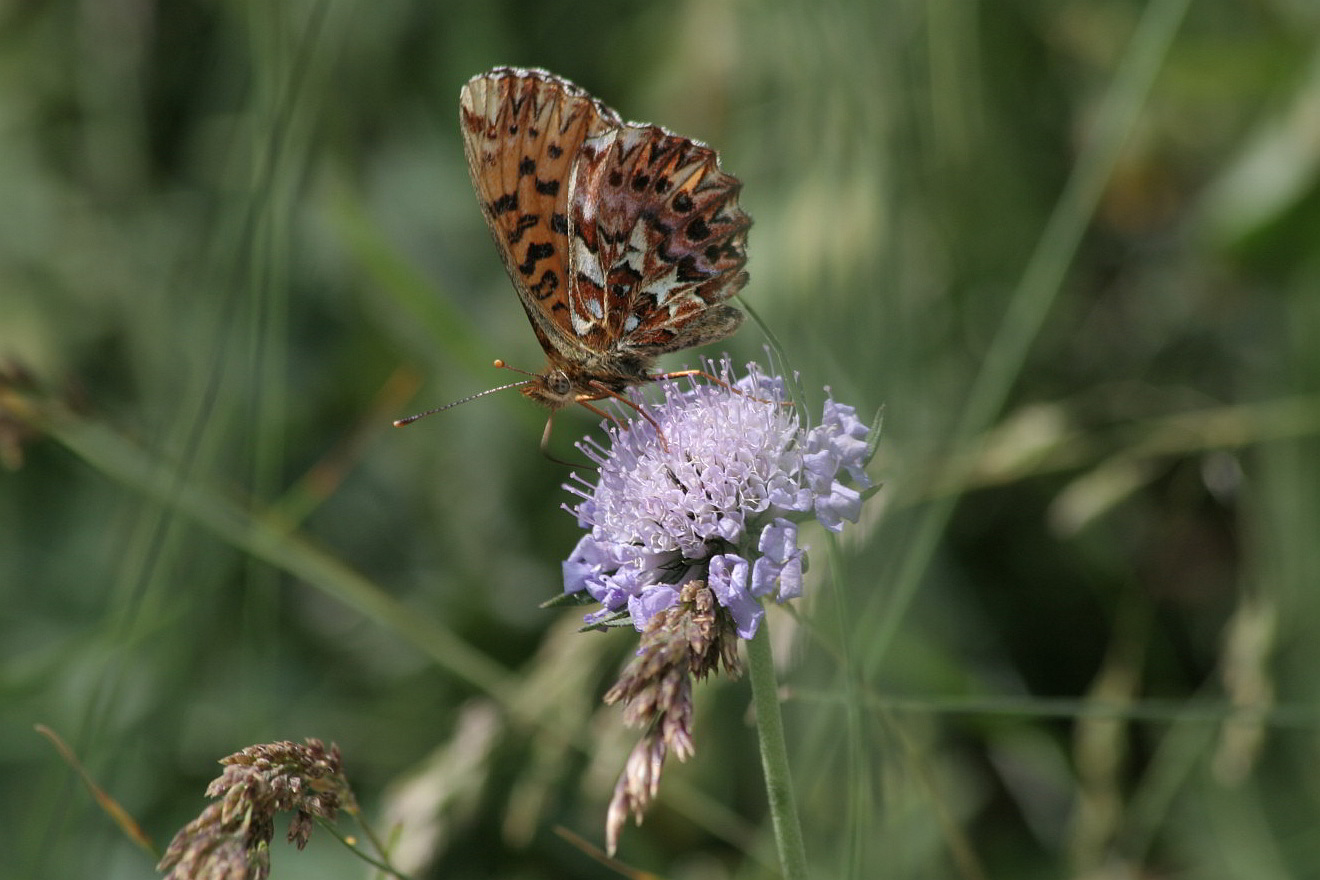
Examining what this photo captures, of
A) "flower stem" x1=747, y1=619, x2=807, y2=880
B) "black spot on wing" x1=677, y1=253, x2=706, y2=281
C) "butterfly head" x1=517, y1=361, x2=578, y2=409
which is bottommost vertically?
"flower stem" x1=747, y1=619, x2=807, y2=880

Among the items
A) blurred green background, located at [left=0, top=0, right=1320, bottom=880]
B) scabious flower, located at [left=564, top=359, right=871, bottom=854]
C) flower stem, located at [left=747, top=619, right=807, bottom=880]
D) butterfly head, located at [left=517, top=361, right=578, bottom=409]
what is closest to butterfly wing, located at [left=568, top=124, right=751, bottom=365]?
butterfly head, located at [left=517, top=361, right=578, bottom=409]

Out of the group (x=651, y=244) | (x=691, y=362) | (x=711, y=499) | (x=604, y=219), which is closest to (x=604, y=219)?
(x=604, y=219)

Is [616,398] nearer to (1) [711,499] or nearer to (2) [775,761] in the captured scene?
(1) [711,499]

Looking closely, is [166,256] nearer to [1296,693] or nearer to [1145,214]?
[1145,214]

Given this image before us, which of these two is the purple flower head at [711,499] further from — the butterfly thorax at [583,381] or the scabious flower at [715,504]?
the butterfly thorax at [583,381]

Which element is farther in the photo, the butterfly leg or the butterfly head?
the butterfly head

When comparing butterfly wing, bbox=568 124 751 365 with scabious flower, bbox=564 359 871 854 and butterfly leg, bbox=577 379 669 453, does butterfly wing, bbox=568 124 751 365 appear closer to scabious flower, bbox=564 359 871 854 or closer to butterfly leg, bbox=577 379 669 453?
butterfly leg, bbox=577 379 669 453

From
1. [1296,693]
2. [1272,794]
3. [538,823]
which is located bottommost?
[538,823]

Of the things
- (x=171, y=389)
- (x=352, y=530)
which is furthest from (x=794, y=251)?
(x=171, y=389)
